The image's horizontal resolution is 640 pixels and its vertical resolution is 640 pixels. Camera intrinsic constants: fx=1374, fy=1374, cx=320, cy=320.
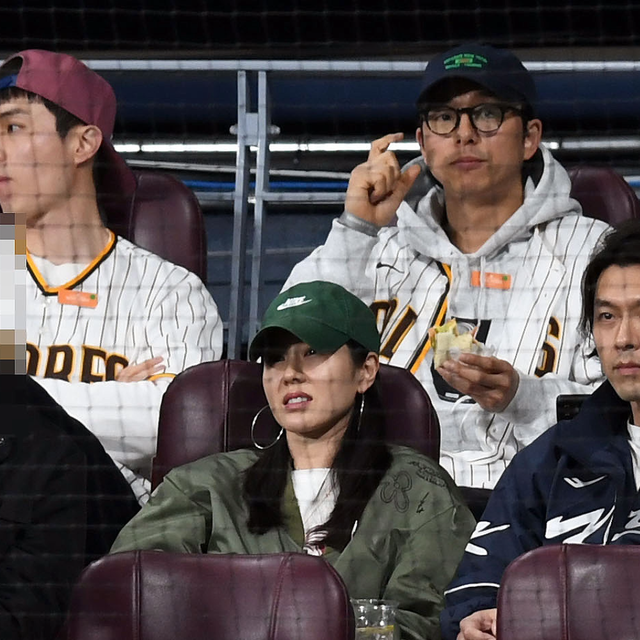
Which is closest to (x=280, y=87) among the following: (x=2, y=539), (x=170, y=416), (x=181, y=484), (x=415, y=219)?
(x=415, y=219)

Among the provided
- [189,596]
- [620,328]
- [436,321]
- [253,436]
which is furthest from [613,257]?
[189,596]

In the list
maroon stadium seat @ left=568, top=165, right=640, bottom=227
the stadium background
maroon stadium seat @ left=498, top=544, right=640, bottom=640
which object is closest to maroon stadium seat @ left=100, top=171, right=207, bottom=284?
the stadium background

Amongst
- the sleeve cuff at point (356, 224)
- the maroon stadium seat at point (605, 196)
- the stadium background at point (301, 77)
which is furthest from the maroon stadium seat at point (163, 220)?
the maroon stadium seat at point (605, 196)

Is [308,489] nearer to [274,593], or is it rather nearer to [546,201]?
[274,593]

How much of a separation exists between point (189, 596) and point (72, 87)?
3.29 ft

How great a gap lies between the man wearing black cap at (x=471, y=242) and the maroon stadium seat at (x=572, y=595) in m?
0.61

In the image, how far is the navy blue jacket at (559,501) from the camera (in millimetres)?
1498

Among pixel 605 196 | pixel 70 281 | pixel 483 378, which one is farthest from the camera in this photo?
pixel 605 196

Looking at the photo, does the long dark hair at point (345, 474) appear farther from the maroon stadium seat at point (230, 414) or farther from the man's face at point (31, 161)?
the man's face at point (31, 161)

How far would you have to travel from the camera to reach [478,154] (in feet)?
6.87

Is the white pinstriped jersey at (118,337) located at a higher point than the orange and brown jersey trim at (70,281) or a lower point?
lower

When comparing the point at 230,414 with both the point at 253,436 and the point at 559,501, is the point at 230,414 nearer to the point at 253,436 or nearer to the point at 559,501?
the point at 253,436

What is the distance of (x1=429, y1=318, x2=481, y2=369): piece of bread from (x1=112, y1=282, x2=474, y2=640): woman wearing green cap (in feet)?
0.58

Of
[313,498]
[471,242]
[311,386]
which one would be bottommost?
[313,498]
